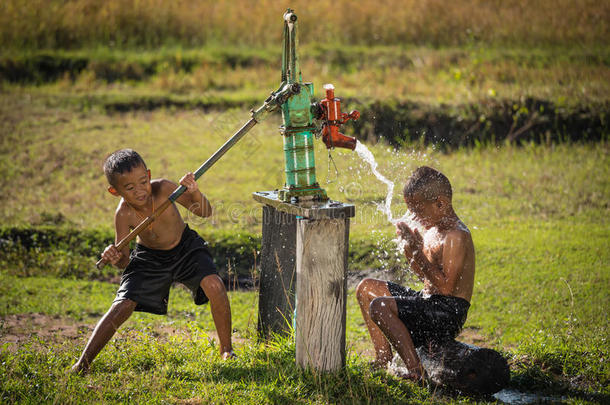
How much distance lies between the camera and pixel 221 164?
8586 millimetres

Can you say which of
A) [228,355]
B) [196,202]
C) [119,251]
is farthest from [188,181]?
[228,355]

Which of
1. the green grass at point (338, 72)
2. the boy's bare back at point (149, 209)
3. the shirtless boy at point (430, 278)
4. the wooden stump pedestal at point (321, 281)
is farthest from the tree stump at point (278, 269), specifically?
the green grass at point (338, 72)

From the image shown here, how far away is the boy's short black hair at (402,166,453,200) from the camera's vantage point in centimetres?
378

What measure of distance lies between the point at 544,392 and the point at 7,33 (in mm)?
10944

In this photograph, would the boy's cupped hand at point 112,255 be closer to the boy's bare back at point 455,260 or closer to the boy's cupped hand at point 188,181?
the boy's cupped hand at point 188,181

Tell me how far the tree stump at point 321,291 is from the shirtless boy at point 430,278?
30 cm

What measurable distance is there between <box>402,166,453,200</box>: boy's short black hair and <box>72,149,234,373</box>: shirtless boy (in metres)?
1.16

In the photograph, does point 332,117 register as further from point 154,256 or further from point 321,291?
point 154,256

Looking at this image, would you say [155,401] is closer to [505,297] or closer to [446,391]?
[446,391]

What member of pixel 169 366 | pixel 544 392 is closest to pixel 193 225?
pixel 169 366

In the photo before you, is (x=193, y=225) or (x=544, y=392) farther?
(x=193, y=225)

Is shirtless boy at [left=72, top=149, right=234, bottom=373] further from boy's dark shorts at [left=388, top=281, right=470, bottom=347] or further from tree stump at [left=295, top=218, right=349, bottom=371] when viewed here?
boy's dark shorts at [left=388, top=281, right=470, bottom=347]

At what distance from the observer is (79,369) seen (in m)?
3.75

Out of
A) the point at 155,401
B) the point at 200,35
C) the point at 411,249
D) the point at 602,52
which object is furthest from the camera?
the point at 200,35
